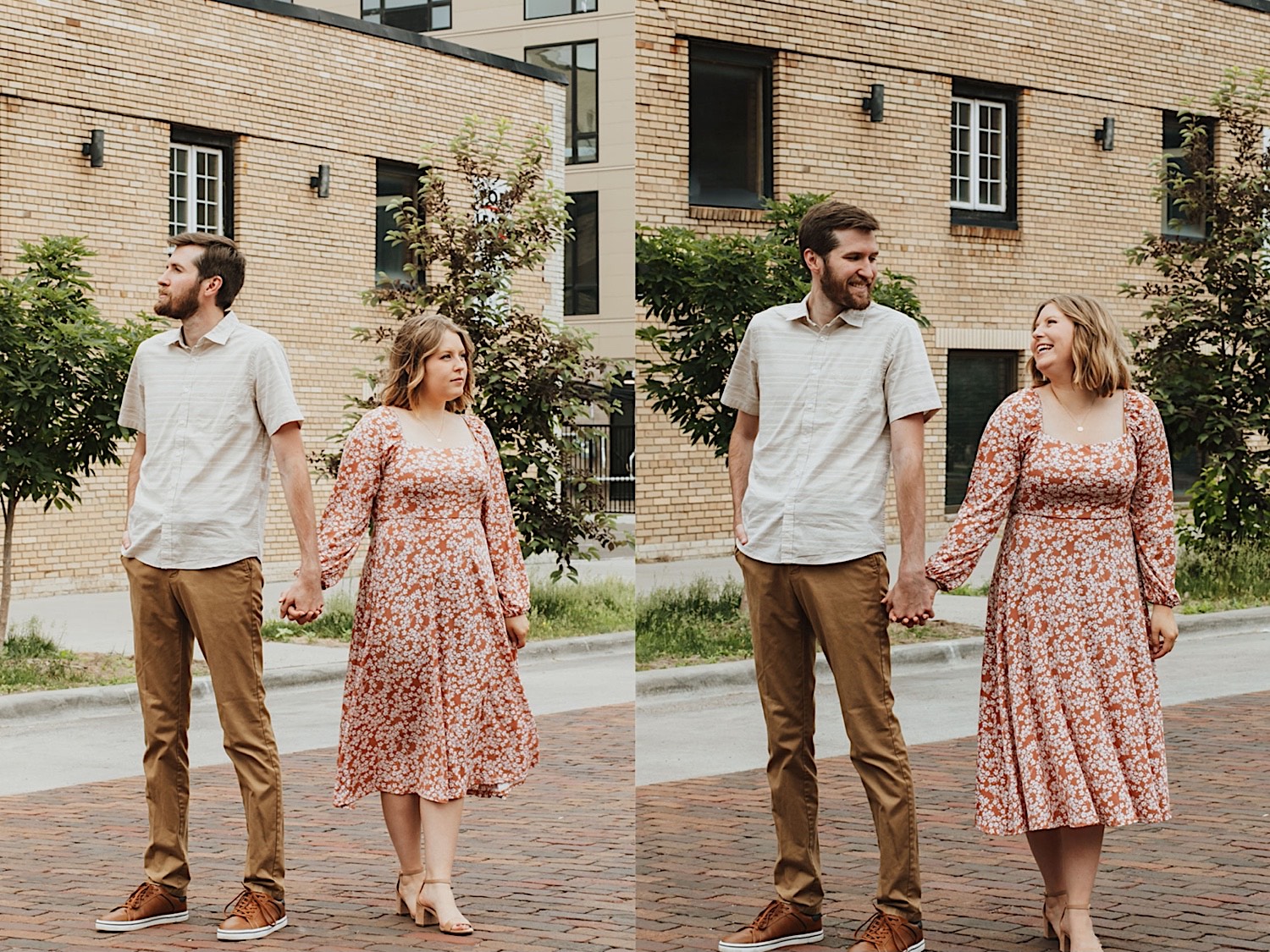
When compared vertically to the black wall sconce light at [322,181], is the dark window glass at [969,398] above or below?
below

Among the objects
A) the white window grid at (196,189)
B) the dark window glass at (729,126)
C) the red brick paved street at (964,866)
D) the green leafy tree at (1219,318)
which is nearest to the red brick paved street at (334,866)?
the red brick paved street at (964,866)

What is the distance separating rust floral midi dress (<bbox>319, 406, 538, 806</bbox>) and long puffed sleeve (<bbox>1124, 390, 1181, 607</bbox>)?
70.2 inches

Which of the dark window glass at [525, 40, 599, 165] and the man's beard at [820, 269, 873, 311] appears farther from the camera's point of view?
the dark window glass at [525, 40, 599, 165]

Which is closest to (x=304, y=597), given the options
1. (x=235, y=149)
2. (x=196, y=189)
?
(x=196, y=189)

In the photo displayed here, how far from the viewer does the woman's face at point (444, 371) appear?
512cm

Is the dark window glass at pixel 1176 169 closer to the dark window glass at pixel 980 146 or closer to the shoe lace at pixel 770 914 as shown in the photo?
the dark window glass at pixel 980 146

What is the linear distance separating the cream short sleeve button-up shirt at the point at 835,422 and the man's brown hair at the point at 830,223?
165mm

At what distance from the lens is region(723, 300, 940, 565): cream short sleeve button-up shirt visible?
441 centimetres

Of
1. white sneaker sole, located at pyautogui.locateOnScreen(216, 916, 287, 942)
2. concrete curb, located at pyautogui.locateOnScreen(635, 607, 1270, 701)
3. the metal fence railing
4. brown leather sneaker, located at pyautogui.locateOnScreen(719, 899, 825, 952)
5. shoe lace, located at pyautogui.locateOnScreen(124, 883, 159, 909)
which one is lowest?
concrete curb, located at pyautogui.locateOnScreen(635, 607, 1270, 701)

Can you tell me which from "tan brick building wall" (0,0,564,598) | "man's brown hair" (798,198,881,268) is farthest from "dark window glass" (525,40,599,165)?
"tan brick building wall" (0,0,564,598)

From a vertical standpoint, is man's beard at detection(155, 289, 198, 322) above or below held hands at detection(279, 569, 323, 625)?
above

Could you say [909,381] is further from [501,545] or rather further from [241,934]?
[241,934]

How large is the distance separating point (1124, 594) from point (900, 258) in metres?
7.22

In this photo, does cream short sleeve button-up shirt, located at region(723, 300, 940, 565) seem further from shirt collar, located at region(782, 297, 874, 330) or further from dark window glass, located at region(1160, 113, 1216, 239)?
dark window glass, located at region(1160, 113, 1216, 239)
